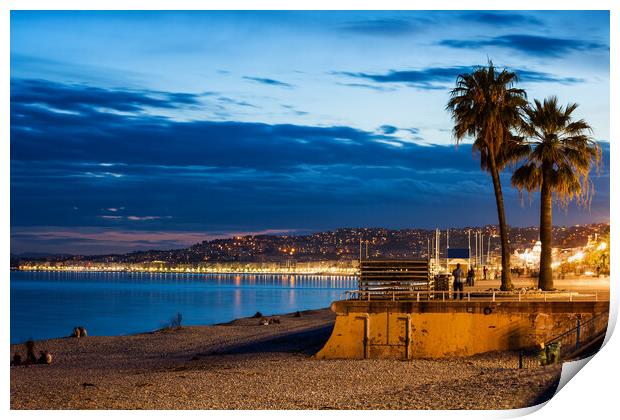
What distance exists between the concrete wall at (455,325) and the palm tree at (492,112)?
7207 mm

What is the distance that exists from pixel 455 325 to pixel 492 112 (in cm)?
963

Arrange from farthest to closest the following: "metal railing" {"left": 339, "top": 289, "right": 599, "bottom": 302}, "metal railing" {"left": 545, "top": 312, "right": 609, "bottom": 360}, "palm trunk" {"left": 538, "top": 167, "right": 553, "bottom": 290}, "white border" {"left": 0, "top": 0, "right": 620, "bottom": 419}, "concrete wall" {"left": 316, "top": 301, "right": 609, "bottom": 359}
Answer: "palm trunk" {"left": 538, "top": 167, "right": 553, "bottom": 290}
"metal railing" {"left": 339, "top": 289, "right": 599, "bottom": 302}
"concrete wall" {"left": 316, "top": 301, "right": 609, "bottom": 359}
"metal railing" {"left": 545, "top": 312, "right": 609, "bottom": 360}
"white border" {"left": 0, "top": 0, "right": 620, "bottom": 419}

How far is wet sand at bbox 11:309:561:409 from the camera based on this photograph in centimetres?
1733

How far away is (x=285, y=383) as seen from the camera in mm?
19812

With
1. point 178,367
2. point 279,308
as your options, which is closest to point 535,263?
point 279,308

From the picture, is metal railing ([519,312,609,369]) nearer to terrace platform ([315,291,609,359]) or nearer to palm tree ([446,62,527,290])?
terrace platform ([315,291,609,359])

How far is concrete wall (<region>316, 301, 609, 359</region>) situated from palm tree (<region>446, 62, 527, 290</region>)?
7207 mm

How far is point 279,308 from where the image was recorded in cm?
8775

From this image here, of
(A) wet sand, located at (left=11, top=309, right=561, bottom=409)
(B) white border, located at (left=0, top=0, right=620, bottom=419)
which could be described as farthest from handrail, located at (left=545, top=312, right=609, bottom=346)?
(B) white border, located at (left=0, top=0, right=620, bottom=419)

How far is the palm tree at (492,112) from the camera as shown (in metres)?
30.6
